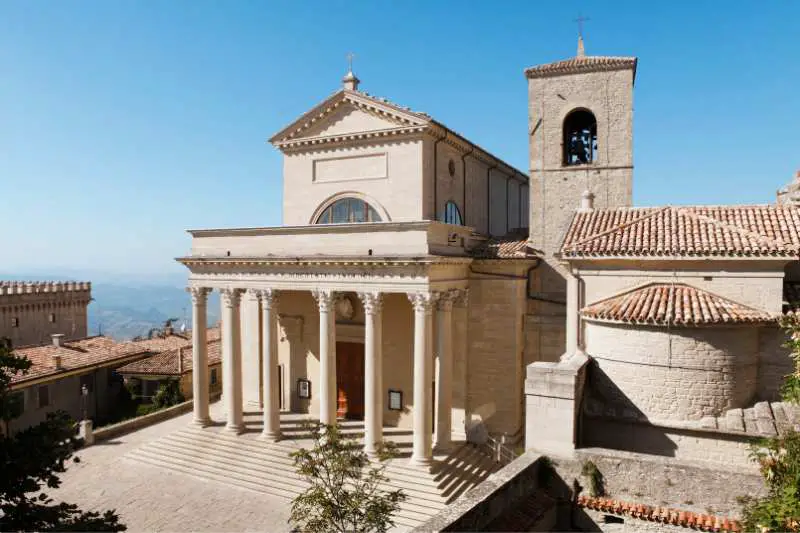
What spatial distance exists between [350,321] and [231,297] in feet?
17.5

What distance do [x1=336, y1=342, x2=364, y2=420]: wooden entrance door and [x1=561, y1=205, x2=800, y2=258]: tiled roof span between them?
36.1ft

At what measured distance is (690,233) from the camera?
15.9 m

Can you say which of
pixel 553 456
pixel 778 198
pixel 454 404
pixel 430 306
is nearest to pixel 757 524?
pixel 553 456

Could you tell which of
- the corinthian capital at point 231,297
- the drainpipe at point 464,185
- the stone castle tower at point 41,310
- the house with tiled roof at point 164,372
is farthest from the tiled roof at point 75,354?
the drainpipe at point 464,185

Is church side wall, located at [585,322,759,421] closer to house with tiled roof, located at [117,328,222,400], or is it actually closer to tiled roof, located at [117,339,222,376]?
house with tiled roof, located at [117,328,222,400]

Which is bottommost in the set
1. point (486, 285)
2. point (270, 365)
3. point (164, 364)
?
point (164, 364)

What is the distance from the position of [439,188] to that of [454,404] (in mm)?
9539

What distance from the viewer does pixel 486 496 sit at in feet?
28.7

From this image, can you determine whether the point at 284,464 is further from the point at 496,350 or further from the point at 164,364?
the point at 164,364

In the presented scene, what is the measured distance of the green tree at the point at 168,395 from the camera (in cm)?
3005

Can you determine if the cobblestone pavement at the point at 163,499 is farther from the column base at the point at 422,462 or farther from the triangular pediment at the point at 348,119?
the triangular pediment at the point at 348,119

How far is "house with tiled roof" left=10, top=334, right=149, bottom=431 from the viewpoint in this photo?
26.1 metres

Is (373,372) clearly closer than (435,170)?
Yes

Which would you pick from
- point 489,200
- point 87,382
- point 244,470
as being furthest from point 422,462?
point 87,382
